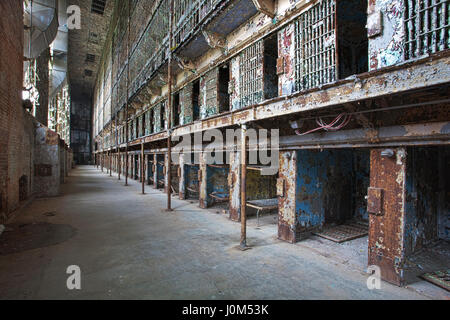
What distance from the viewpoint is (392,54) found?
314 centimetres

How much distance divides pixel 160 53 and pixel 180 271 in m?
10.5

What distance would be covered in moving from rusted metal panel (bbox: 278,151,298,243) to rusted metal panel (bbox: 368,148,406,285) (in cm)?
168

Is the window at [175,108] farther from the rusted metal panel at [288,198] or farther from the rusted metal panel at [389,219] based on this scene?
the rusted metal panel at [389,219]

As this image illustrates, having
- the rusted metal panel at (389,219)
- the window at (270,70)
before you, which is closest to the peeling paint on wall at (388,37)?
the rusted metal panel at (389,219)

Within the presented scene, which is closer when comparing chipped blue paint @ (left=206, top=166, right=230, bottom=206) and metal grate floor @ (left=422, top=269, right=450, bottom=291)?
metal grate floor @ (left=422, top=269, right=450, bottom=291)

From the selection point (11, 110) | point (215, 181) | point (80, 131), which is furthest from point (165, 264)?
point (80, 131)

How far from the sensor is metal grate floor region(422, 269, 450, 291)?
333 cm

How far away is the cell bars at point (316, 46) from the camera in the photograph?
3.97 m

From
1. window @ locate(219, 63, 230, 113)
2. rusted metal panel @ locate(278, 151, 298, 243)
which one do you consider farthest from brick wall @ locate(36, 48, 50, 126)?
rusted metal panel @ locate(278, 151, 298, 243)

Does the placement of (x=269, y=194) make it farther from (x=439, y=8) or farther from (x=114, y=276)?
(x=439, y=8)

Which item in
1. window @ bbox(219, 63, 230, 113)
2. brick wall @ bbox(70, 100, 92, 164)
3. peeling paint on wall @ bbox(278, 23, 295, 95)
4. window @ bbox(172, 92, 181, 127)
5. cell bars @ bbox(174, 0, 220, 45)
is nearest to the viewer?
peeling paint on wall @ bbox(278, 23, 295, 95)

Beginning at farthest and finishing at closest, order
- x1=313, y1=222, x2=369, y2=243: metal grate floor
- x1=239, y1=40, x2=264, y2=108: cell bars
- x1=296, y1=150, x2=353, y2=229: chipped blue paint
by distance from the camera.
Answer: x1=239, y1=40, x2=264, y2=108: cell bars, x1=313, y1=222, x2=369, y2=243: metal grate floor, x1=296, y1=150, x2=353, y2=229: chipped blue paint

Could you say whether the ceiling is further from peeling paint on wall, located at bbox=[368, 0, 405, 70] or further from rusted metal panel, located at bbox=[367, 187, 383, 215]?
rusted metal panel, located at bbox=[367, 187, 383, 215]

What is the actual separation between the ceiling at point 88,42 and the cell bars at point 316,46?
1004 inches
